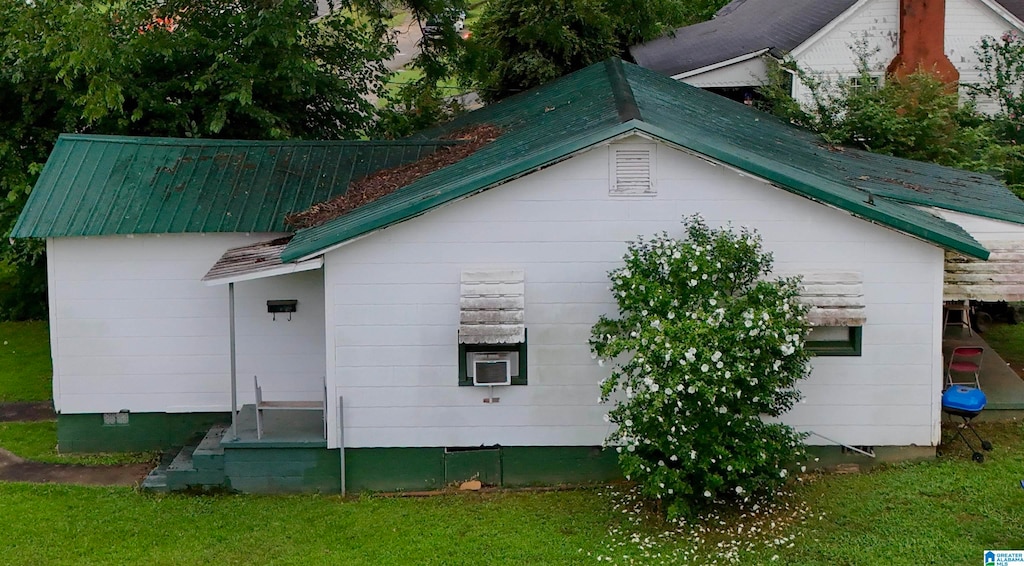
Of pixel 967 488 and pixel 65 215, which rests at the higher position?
pixel 65 215

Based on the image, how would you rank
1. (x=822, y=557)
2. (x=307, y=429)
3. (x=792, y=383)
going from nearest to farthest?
(x=822, y=557), (x=792, y=383), (x=307, y=429)

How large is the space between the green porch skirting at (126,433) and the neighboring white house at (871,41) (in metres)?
14.9

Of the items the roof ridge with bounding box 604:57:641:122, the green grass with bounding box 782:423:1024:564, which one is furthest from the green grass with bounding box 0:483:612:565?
the roof ridge with bounding box 604:57:641:122

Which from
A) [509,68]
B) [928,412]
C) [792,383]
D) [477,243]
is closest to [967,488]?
[928,412]

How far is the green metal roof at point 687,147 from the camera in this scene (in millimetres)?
12164

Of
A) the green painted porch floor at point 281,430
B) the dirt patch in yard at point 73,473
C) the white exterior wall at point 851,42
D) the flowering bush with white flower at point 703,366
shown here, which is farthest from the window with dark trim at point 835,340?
Result: the white exterior wall at point 851,42

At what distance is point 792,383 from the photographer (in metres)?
11.9

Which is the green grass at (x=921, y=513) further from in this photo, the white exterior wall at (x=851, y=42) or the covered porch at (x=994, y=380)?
the white exterior wall at (x=851, y=42)

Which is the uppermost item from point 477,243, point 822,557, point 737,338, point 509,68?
point 509,68

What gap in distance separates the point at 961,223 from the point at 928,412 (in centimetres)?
245

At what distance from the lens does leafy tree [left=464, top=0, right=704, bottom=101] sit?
28516 mm

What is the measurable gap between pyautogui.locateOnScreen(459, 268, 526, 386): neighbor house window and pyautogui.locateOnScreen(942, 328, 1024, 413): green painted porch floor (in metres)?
5.61

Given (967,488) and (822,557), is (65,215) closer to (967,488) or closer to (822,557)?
(822,557)

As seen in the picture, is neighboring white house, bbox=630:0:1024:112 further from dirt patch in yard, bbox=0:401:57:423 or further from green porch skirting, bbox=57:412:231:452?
dirt patch in yard, bbox=0:401:57:423
